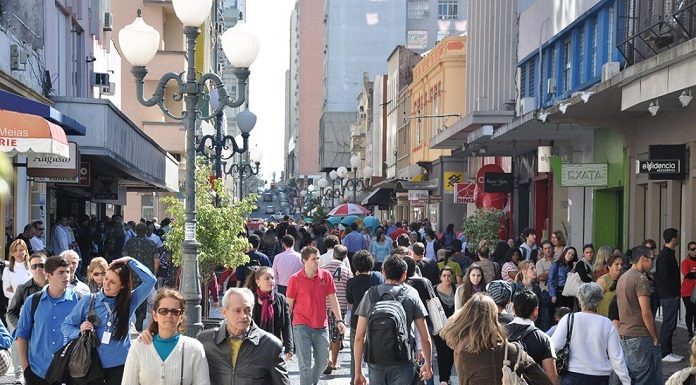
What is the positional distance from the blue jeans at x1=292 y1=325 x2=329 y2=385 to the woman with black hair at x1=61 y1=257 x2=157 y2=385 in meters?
4.11

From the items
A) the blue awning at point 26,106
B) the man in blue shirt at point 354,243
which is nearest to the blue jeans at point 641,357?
the blue awning at point 26,106

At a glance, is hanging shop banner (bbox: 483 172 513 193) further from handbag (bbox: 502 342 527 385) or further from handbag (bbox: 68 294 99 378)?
handbag (bbox: 502 342 527 385)

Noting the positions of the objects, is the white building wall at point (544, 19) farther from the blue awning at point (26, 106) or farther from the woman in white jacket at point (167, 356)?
the woman in white jacket at point (167, 356)

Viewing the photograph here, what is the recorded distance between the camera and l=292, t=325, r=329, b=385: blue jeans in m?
12.5

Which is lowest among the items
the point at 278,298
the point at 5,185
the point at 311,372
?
the point at 311,372

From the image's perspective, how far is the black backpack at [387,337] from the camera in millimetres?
9430

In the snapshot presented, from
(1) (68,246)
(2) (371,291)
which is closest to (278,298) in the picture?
(2) (371,291)

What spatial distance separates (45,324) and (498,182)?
26.0 m

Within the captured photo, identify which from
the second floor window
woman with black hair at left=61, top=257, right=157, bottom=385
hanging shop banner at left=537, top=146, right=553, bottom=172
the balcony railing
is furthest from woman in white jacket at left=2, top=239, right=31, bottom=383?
the second floor window

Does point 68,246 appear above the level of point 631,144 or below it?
below

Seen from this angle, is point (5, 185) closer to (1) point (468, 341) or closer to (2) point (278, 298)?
(1) point (468, 341)

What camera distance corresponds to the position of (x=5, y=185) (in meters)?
5.94

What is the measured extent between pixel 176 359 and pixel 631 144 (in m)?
18.4

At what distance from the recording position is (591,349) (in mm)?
9398
